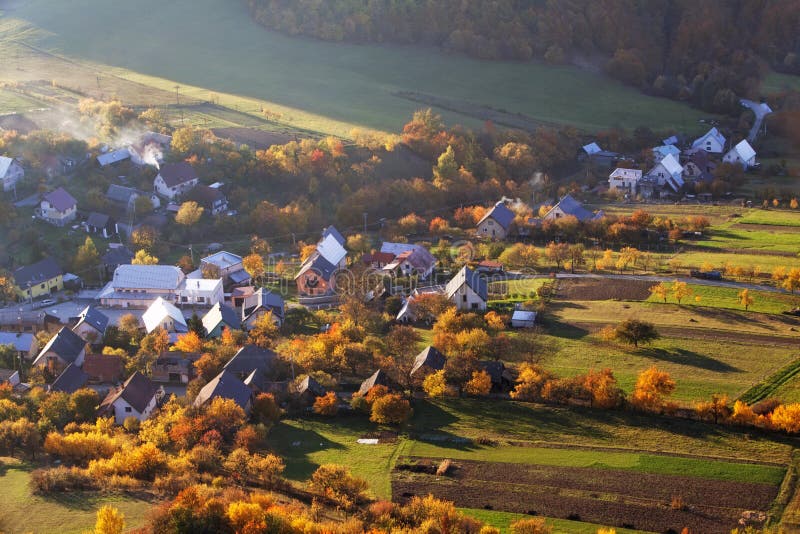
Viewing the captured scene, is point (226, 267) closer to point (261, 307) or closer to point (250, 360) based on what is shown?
point (261, 307)

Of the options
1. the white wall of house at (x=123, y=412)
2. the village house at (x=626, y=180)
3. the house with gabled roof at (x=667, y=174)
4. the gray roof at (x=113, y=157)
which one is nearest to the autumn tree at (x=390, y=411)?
the white wall of house at (x=123, y=412)

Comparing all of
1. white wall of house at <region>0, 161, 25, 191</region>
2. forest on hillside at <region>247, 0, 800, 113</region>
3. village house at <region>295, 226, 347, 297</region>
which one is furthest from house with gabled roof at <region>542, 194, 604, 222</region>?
forest on hillside at <region>247, 0, 800, 113</region>

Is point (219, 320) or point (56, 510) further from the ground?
point (56, 510)

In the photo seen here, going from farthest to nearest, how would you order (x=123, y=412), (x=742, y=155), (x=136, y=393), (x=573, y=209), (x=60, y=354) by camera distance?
(x=742, y=155), (x=573, y=209), (x=60, y=354), (x=136, y=393), (x=123, y=412)

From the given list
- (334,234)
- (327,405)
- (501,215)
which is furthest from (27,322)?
(501,215)

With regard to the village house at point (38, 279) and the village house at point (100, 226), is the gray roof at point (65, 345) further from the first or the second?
the village house at point (100, 226)

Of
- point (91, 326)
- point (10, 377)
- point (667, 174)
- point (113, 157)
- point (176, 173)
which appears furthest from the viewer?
point (667, 174)
